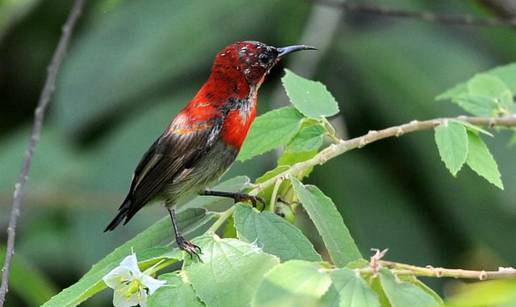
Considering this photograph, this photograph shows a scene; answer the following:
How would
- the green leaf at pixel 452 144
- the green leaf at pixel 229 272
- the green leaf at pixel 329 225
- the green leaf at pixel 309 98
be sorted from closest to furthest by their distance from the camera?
the green leaf at pixel 229 272, the green leaf at pixel 329 225, the green leaf at pixel 452 144, the green leaf at pixel 309 98

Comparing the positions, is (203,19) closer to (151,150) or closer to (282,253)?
(151,150)

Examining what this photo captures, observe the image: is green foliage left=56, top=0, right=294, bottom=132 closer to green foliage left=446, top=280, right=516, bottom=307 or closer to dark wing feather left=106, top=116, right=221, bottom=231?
dark wing feather left=106, top=116, right=221, bottom=231

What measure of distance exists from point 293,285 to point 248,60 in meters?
1.82

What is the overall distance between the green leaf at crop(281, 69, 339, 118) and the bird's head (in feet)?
2.30

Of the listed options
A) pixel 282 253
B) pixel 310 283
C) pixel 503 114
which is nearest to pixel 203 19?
pixel 503 114

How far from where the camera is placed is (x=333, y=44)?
Answer: 6184 millimetres

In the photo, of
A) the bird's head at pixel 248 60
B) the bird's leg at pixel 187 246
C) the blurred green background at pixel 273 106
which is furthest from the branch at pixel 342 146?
the blurred green background at pixel 273 106

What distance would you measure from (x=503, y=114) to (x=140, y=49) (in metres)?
3.33

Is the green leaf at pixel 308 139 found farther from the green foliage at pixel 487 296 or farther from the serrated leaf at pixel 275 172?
the green foliage at pixel 487 296

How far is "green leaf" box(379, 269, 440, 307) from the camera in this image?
1835 millimetres

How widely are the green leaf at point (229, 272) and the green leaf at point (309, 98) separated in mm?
614

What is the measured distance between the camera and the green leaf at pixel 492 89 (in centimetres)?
317

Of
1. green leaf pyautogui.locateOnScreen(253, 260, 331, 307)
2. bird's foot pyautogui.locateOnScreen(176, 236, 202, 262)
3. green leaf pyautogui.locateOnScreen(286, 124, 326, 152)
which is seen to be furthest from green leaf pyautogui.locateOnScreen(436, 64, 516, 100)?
green leaf pyautogui.locateOnScreen(253, 260, 331, 307)

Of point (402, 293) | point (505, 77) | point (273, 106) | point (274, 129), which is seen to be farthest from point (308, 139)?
point (273, 106)
